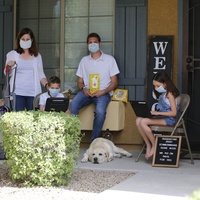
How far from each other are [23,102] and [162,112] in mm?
1758

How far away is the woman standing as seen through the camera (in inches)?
247

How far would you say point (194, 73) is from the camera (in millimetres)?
6957

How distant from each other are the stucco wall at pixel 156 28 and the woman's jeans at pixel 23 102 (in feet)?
4.67

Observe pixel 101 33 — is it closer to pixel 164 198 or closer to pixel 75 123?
pixel 75 123

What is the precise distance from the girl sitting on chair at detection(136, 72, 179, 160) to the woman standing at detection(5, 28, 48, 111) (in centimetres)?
141

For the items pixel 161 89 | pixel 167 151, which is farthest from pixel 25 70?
pixel 167 151

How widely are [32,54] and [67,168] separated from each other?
88.2 inches

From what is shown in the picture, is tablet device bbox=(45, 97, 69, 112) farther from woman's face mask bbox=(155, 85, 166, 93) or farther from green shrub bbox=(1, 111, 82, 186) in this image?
green shrub bbox=(1, 111, 82, 186)

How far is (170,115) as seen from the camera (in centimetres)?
589

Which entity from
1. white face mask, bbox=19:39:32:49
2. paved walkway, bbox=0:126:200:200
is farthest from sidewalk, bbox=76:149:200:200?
white face mask, bbox=19:39:32:49

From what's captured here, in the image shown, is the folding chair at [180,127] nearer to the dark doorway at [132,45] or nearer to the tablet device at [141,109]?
the tablet device at [141,109]

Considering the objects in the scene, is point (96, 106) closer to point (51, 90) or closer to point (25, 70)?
point (51, 90)

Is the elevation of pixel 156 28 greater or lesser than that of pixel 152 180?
greater

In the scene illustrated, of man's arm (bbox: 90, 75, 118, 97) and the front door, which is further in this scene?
the front door
